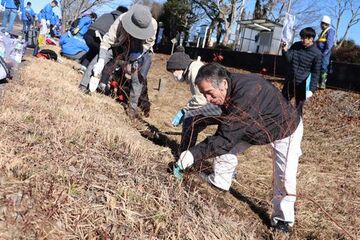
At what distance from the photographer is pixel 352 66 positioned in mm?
11086

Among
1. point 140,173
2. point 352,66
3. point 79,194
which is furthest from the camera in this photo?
point 352,66

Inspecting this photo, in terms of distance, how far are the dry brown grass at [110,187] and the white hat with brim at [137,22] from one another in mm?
1041

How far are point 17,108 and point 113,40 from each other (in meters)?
2.45

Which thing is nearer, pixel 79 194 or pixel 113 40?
pixel 79 194

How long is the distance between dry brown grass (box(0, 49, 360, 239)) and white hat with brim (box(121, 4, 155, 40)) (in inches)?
41.0

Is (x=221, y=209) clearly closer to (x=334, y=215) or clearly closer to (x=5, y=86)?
(x=334, y=215)

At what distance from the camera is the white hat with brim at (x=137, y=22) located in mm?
5473

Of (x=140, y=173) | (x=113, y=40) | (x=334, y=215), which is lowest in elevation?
(x=334, y=215)

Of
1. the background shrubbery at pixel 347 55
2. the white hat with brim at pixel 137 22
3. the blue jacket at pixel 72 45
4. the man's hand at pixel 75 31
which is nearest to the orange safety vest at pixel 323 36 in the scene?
the white hat with brim at pixel 137 22

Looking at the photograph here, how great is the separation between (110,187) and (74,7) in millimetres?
24774

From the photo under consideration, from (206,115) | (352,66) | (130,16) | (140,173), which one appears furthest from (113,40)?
(352,66)

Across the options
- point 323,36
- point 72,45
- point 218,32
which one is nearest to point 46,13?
point 72,45

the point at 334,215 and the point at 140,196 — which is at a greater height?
the point at 140,196

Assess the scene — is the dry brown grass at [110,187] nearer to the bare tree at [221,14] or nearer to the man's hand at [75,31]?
the man's hand at [75,31]
